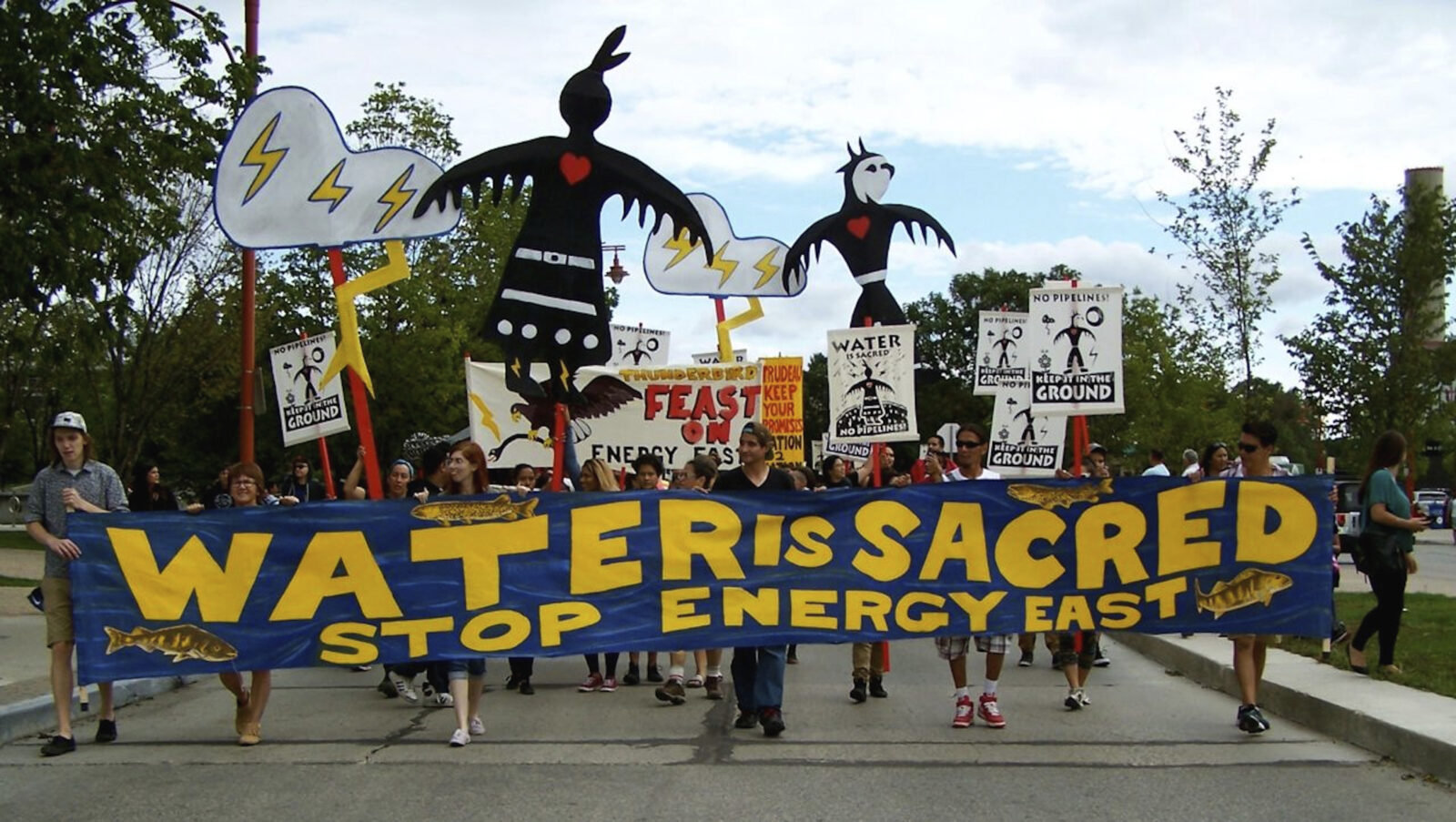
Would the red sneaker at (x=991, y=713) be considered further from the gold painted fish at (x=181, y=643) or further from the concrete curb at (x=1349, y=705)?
the gold painted fish at (x=181, y=643)

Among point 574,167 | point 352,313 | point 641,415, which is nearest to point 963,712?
point 574,167

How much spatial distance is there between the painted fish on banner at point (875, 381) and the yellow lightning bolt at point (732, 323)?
5033 millimetres

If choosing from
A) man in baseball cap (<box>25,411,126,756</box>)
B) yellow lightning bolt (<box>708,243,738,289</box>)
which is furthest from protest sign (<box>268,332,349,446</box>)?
man in baseball cap (<box>25,411,126,756</box>)

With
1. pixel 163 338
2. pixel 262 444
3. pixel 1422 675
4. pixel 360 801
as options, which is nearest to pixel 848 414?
pixel 1422 675

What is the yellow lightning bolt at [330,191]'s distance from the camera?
11.8 metres

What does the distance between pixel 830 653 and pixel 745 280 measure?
5.10 meters

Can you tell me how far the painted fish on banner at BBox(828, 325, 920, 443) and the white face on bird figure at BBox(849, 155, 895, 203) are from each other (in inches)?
49.1

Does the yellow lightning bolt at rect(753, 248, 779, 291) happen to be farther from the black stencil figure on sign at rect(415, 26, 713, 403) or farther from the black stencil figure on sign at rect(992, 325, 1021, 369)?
the black stencil figure on sign at rect(415, 26, 713, 403)

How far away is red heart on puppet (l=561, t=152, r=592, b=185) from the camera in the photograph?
12086mm

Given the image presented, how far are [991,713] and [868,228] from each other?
533cm

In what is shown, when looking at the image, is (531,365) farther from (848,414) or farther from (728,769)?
(728,769)

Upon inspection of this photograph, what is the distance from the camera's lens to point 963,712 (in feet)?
31.6

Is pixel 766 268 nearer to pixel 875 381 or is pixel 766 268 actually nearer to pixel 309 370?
pixel 875 381

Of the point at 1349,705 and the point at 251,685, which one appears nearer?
the point at 1349,705
